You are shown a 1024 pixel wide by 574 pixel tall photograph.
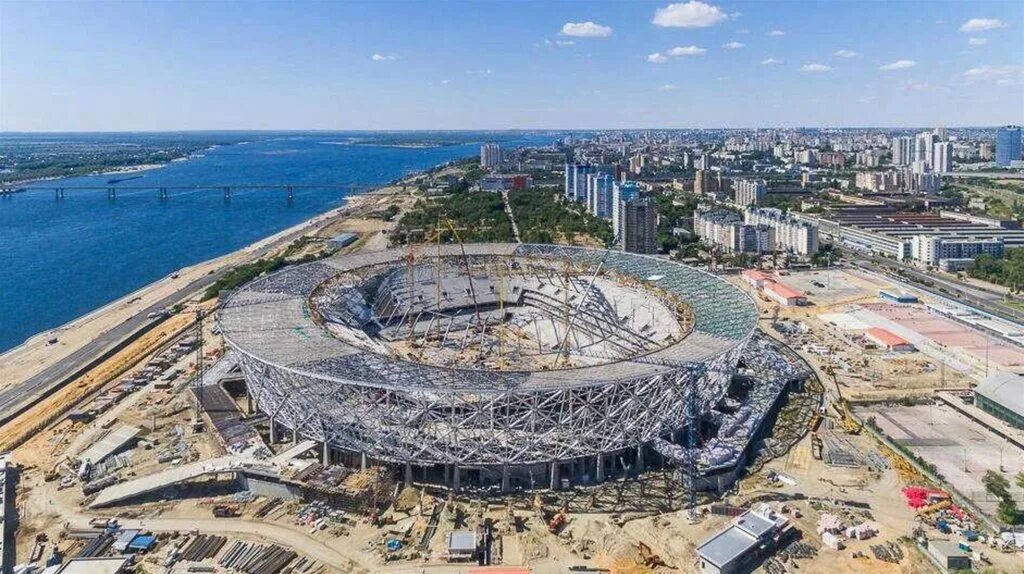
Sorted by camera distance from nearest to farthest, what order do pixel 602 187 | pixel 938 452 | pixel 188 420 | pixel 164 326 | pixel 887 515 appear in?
pixel 887 515
pixel 938 452
pixel 188 420
pixel 164 326
pixel 602 187

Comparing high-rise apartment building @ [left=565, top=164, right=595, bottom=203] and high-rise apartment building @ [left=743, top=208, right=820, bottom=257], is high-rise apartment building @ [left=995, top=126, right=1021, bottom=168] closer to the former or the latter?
high-rise apartment building @ [left=565, top=164, right=595, bottom=203]

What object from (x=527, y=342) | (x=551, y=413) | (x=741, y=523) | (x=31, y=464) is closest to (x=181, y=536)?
(x=31, y=464)

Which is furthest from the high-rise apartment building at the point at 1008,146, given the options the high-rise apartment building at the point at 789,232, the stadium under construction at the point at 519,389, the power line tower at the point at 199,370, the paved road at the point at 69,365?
the power line tower at the point at 199,370

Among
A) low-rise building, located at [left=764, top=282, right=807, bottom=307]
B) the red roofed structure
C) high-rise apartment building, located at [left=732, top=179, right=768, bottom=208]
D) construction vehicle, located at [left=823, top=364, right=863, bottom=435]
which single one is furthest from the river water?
high-rise apartment building, located at [left=732, top=179, right=768, bottom=208]

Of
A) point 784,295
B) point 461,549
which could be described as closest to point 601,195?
point 784,295

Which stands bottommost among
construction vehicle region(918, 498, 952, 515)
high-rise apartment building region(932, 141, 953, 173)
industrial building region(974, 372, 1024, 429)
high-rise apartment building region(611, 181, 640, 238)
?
construction vehicle region(918, 498, 952, 515)

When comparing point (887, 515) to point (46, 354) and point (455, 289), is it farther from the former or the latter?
point (46, 354)
